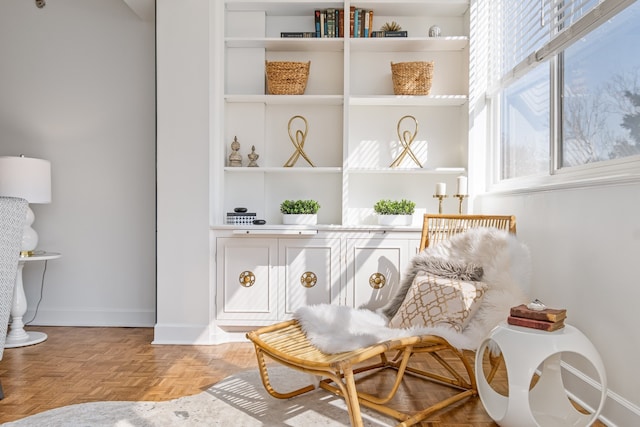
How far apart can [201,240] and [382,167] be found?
1.43 meters

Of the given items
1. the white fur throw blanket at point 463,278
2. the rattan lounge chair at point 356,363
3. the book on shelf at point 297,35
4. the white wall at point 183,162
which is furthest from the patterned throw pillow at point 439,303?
the book on shelf at point 297,35

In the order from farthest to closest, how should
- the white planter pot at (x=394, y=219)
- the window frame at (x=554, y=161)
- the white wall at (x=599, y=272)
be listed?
1. the white planter pot at (x=394, y=219)
2. the window frame at (x=554, y=161)
3. the white wall at (x=599, y=272)

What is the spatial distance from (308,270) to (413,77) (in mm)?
1515

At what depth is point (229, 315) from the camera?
3.23m

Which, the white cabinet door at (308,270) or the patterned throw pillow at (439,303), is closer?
the patterned throw pillow at (439,303)

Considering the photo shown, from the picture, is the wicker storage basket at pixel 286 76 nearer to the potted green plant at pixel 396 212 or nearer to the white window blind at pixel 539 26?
the potted green plant at pixel 396 212

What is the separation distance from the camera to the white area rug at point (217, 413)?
77.6 inches

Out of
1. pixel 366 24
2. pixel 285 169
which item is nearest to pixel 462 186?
pixel 285 169

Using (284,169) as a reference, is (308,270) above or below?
below

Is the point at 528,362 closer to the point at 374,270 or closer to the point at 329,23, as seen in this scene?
the point at 374,270

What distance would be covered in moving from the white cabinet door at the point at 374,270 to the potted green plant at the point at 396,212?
0.17 meters

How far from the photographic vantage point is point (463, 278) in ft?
7.54

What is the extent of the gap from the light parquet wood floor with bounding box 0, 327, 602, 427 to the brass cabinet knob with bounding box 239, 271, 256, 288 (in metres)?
0.39

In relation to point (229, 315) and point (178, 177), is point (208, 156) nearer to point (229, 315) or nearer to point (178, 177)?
point (178, 177)
